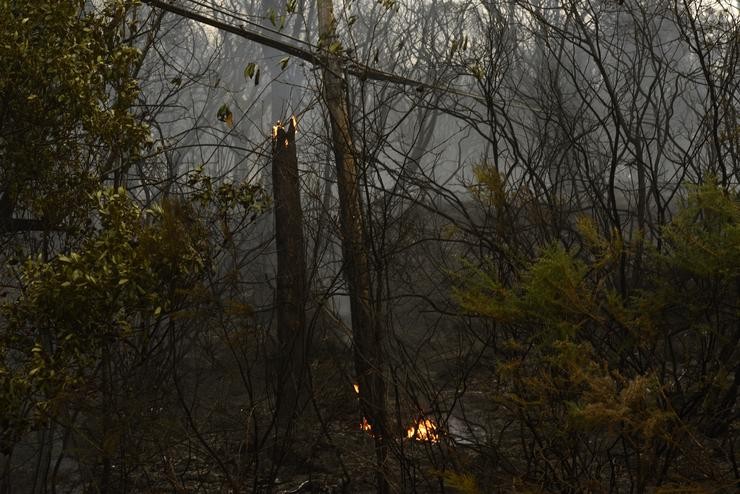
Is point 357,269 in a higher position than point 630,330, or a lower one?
higher

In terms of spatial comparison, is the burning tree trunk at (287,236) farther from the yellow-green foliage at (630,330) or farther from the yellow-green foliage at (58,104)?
the yellow-green foliage at (630,330)

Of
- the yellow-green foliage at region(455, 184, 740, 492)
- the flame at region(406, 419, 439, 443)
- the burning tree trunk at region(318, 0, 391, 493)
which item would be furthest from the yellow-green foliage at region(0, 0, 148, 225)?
the yellow-green foliage at region(455, 184, 740, 492)

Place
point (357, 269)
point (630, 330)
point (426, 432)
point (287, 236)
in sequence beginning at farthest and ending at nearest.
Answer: point (287, 236) → point (357, 269) → point (426, 432) → point (630, 330)

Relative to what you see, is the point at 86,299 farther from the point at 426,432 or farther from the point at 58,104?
the point at 426,432

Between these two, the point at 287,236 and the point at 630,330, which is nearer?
the point at 630,330

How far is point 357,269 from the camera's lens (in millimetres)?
6258

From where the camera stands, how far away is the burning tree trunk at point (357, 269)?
5.19 metres

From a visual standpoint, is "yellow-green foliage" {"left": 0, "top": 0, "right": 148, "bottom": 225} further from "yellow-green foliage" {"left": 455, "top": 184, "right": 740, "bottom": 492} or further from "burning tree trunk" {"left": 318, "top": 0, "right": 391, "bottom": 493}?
"yellow-green foliage" {"left": 455, "top": 184, "right": 740, "bottom": 492}

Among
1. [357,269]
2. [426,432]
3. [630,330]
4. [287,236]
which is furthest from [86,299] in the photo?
[287,236]

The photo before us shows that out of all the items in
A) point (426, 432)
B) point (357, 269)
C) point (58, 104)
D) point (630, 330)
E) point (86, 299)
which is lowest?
point (426, 432)

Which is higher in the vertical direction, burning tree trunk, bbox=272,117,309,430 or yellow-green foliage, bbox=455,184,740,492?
burning tree trunk, bbox=272,117,309,430

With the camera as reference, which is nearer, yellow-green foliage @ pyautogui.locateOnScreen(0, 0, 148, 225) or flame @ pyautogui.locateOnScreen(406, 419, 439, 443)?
flame @ pyautogui.locateOnScreen(406, 419, 439, 443)

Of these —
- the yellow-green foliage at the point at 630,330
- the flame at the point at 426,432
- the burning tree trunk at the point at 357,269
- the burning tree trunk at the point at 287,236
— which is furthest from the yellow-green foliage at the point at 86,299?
the burning tree trunk at the point at 287,236

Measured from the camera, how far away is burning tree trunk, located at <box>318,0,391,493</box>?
5.19m
